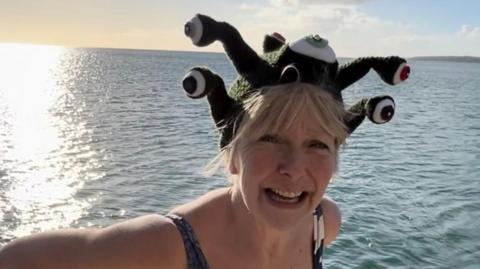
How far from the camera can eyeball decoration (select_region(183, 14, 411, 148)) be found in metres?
2.26

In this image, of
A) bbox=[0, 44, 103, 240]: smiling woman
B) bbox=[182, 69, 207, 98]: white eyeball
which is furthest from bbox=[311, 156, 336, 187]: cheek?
bbox=[0, 44, 103, 240]: smiling woman

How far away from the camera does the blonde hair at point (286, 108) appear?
2230mm

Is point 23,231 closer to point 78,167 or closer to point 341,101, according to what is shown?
point 78,167

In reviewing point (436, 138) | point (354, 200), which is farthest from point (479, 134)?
point (354, 200)

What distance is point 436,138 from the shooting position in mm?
21016

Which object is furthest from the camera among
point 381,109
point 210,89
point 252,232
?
point 252,232

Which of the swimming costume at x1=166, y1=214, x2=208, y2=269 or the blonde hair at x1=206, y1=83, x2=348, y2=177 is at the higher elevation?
the blonde hair at x1=206, y1=83, x2=348, y2=177

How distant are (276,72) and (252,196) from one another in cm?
48

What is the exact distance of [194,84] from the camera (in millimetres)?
2232

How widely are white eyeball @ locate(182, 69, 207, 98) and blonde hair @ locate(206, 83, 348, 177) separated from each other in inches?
7.4

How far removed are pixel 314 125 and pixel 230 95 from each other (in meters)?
0.38

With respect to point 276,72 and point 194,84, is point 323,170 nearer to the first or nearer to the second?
point 276,72

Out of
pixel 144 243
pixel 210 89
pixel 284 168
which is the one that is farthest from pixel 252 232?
pixel 210 89

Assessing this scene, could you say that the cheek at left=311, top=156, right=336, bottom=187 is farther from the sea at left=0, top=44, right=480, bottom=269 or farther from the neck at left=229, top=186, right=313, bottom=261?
the sea at left=0, top=44, right=480, bottom=269
